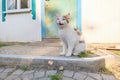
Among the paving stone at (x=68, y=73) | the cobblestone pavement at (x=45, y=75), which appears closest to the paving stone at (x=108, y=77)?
the cobblestone pavement at (x=45, y=75)

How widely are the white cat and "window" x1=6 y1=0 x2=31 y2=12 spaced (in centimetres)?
348

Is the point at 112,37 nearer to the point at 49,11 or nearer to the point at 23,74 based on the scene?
the point at 49,11

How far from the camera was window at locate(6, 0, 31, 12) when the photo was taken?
23.8 ft

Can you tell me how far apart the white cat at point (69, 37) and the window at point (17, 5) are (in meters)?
3.48

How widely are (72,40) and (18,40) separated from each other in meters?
3.72

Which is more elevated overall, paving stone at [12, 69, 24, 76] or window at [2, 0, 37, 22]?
window at [2, 0, 37, 22]

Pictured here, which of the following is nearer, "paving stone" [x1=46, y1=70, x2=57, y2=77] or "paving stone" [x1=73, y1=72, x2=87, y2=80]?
"paving stone" [x1=73, y1=72, x2=87, y2=80]

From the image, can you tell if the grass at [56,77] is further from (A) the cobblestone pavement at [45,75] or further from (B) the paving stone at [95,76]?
(B) the paving stone at [95,76]

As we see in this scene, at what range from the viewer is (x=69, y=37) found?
12.8 ft

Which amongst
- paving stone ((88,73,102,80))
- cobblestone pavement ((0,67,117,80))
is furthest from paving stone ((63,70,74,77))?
paving stone ((88,73,102,80))

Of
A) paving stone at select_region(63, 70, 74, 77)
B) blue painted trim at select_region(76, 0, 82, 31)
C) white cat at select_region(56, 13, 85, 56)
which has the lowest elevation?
paving stone at select_region(63, 70, 74, 77)

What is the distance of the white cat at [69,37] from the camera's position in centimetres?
382

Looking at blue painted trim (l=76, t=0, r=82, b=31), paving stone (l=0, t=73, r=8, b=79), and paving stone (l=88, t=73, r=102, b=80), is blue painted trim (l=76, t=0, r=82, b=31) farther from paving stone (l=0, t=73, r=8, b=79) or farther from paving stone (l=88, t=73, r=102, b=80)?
paving stone (l=0, t=73, r=8, b=79)

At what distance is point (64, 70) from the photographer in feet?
12.2
